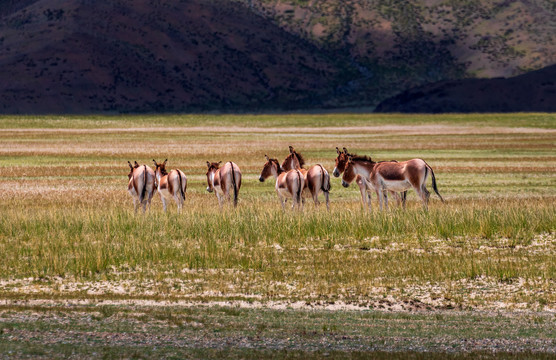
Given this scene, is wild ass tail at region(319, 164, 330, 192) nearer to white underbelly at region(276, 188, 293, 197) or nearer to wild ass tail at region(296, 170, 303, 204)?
wild ass tail at region(296, 170, 303, 204)

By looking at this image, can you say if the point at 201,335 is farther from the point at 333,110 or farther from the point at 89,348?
the point at 333,110

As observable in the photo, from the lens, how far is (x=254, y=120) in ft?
417

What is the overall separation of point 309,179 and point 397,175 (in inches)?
101

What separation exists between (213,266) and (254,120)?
108924 mm

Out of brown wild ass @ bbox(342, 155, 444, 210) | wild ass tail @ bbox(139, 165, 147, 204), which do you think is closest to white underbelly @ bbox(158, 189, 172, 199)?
wild ass tail @ bbox(139, 165, 147, 204)

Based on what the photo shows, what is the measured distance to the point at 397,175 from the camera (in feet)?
82.4

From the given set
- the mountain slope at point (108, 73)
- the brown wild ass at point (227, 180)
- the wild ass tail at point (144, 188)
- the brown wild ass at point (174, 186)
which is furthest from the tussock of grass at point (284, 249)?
the mountain slope at point (108, 73)

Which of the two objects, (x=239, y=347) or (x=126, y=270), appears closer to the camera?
(x=239, y=347)

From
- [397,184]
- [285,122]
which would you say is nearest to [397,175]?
[397,184]

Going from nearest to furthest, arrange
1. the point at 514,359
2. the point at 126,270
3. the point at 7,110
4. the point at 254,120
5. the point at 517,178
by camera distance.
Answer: the point at 514,359
the point at 126,270
the point at 517,178
the point at 254,120
the point at 7,110

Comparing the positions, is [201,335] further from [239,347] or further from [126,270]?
[126,270]

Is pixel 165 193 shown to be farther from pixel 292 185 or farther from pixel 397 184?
pixel 397 184

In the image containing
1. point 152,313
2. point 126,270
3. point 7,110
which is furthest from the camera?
point 7,110

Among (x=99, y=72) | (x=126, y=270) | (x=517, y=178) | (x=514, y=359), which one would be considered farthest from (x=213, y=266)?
(x=99, y=72)
